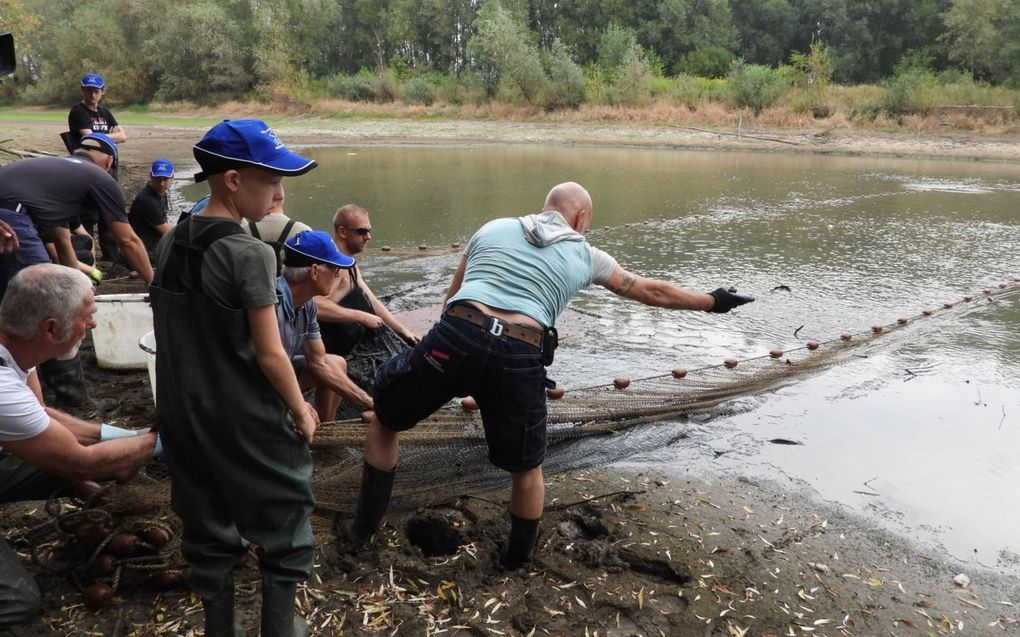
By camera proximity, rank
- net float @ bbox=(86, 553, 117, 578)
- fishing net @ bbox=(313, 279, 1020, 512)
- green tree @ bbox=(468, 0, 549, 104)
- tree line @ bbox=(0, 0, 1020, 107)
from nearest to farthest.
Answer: net float @ bbox=(86, 553, 117, 578) < fishing net @ bbox=(313, 279, 1020, 512) < tree line @ bbox=(0, 0, 1020, 107) < green tree @ bbox=(468, 0, 549, 104)

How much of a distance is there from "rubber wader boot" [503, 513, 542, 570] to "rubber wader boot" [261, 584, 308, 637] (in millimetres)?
1012

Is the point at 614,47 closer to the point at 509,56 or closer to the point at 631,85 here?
the point at 509,56

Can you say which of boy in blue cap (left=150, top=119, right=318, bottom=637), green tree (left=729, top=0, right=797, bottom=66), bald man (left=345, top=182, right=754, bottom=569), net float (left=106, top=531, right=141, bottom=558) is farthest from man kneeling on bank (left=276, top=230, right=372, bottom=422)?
green tree (left=729, top=0, right=797, bottom=66)

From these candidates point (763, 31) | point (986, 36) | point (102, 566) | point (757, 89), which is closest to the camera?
point (102, 566)

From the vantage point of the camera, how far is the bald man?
3.05 metres

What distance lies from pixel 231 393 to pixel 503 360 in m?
1.06

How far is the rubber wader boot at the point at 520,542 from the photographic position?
3.22 meters

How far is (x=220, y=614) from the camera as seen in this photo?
98.7 inches

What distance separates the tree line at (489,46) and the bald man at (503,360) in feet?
118

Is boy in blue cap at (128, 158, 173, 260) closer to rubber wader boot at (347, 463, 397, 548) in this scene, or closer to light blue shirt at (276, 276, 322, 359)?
light blue shirt at (276, 276, 322, 359)

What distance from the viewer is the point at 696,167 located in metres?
21.6

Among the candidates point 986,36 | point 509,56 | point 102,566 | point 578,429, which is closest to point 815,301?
point 578,429

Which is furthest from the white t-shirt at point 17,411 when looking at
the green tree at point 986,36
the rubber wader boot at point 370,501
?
the green tree at point 986,36

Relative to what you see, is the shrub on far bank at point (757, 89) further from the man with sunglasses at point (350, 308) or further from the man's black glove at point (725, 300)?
the man's black glove at point (725, 300)
